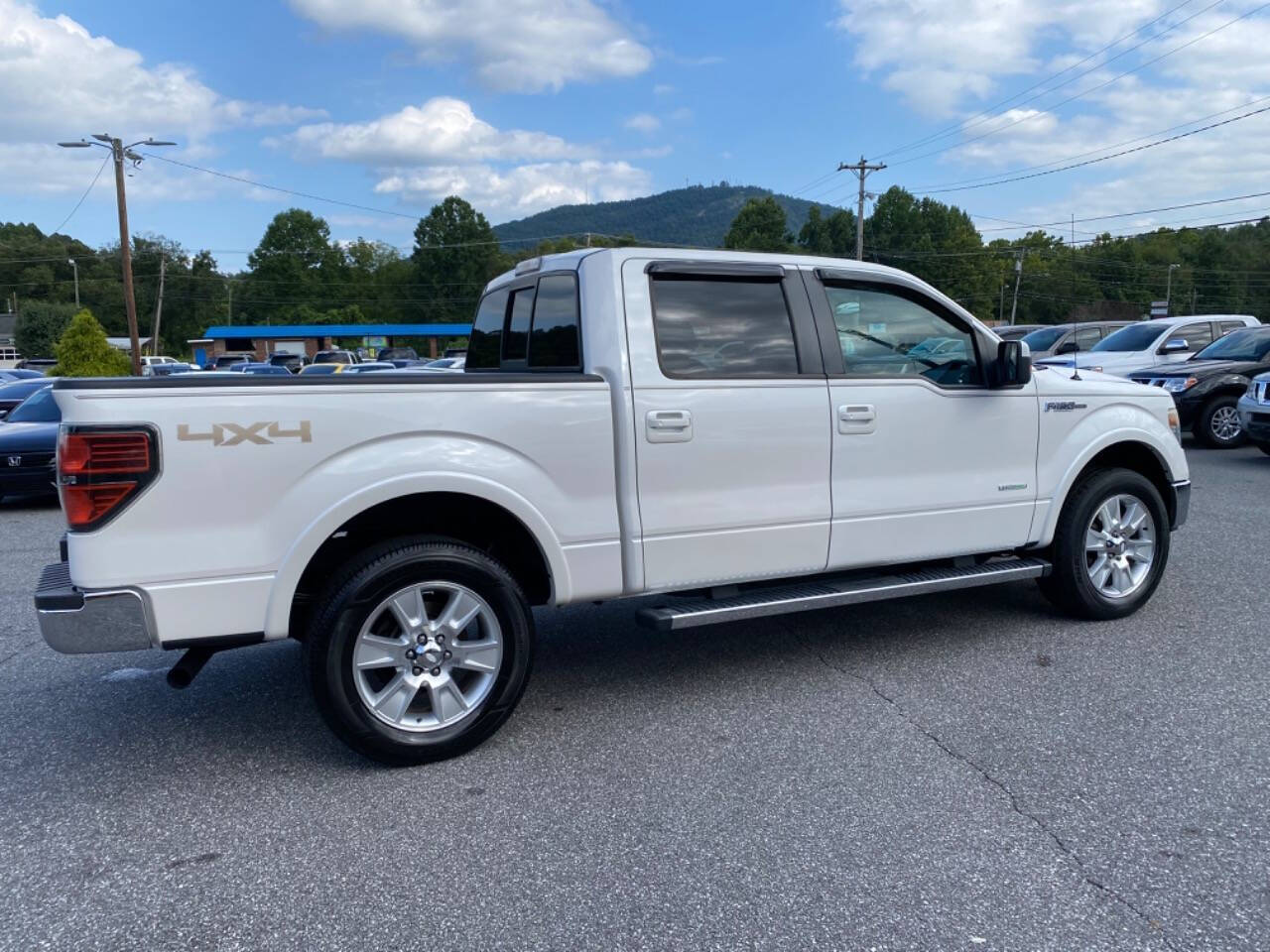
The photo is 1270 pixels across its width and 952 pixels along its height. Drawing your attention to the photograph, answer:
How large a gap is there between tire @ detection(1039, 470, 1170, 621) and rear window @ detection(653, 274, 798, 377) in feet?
6.70

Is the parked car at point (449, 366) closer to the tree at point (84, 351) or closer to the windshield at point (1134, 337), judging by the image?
the windshield at point (1134, 337)

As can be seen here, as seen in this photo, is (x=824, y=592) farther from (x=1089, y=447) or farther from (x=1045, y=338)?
(x=1045, y=338)

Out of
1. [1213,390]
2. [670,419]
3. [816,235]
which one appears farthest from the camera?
[816,235]

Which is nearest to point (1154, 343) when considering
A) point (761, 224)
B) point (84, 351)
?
point (84, 351)

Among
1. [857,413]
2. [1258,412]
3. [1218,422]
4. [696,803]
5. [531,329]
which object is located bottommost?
[696,803]

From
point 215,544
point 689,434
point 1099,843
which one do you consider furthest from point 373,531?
point 1099,843

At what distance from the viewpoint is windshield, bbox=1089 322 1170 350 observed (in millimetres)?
15883

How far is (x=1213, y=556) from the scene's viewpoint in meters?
6.97

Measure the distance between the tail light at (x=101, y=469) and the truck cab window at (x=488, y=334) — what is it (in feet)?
7.71

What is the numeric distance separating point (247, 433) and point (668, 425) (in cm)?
171

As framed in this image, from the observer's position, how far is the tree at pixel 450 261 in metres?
A: 108

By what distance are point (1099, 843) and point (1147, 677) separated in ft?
5.79

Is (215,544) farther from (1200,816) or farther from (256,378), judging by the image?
(1200,816)

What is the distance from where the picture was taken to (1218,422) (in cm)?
1391
